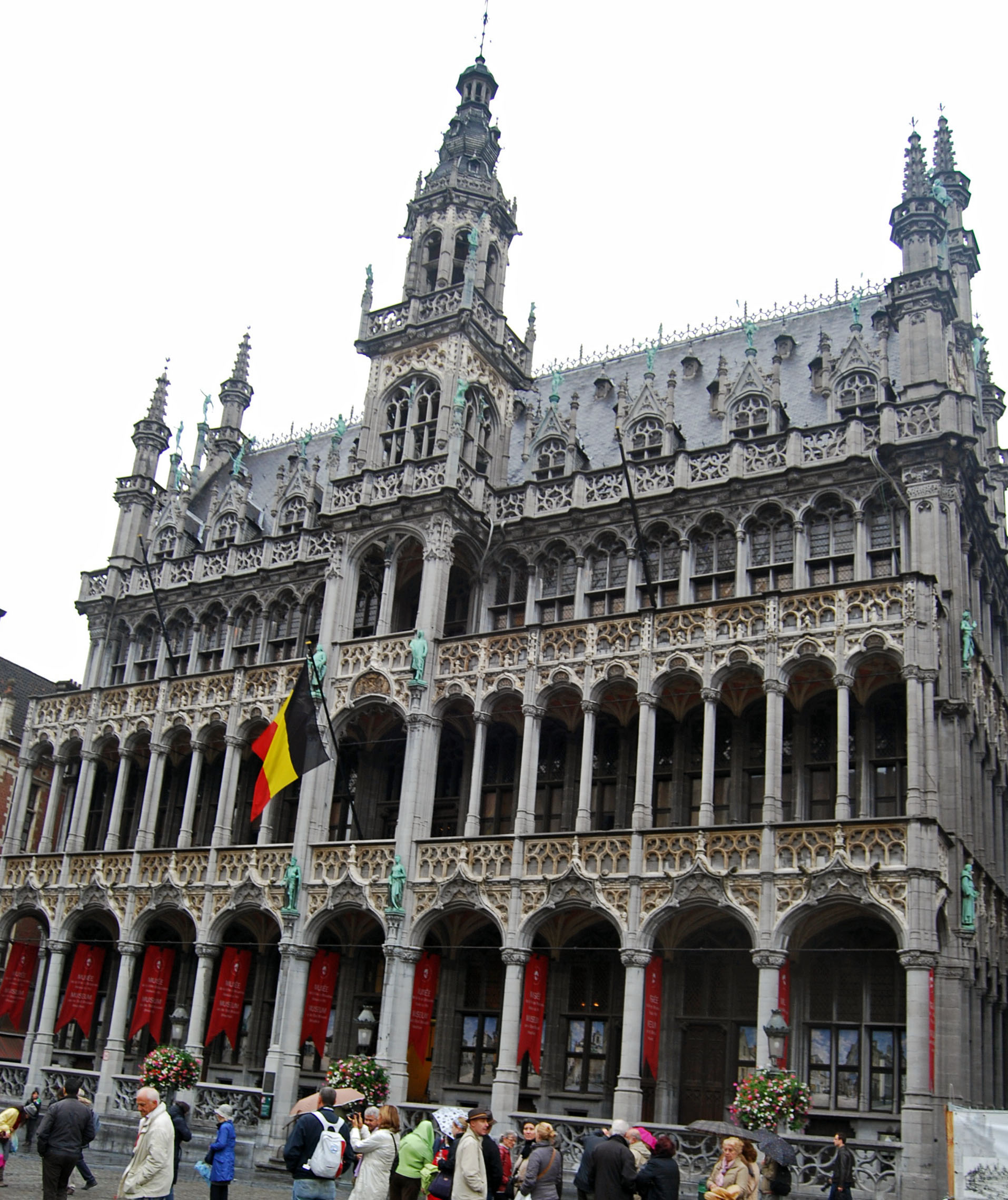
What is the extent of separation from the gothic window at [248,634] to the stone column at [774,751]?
1788cm

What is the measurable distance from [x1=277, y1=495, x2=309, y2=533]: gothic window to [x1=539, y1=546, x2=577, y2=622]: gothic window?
32.7 feet

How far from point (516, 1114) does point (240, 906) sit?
9.94m

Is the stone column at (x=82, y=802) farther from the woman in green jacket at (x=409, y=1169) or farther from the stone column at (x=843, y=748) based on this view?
the woman in green jacket at (x=409, y=1169)

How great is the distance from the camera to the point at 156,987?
35.4 m

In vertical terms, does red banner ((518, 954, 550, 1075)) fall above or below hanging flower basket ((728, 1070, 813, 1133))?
above

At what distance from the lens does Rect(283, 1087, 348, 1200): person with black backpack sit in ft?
41.0

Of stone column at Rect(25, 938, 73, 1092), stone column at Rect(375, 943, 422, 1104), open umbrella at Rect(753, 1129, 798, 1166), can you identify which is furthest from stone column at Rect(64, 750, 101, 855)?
open umbrella at Rect(753, 1129, 798, 1166)

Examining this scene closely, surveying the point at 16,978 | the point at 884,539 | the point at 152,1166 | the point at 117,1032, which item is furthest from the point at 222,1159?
the point at 16,978

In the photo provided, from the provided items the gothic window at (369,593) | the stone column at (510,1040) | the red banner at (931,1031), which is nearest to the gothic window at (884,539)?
the red banner at (931,1031)

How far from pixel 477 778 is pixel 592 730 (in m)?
3.28

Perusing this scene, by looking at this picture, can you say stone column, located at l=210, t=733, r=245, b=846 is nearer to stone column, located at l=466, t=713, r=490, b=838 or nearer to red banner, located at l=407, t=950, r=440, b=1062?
red banner, located at l=407, t=950, r=440, b=1062

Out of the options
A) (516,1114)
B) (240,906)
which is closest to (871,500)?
(516,1114)

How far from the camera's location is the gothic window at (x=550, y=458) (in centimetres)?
3603

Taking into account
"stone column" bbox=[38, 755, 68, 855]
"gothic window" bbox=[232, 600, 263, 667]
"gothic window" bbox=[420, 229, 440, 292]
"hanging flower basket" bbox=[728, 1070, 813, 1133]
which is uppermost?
"gothic window" bbox=[420, 229, 440, 292]
